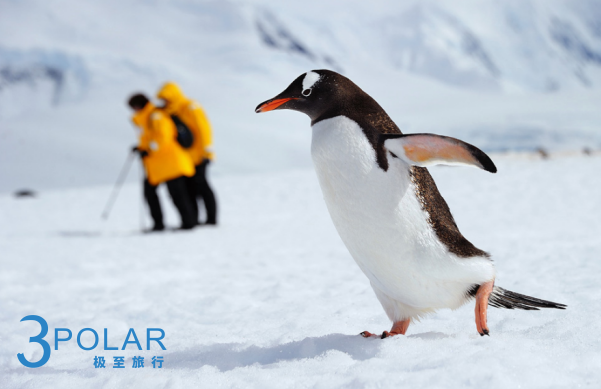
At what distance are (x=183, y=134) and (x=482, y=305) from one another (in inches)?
168

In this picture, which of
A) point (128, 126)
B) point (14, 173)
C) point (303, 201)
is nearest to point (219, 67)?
point (128, 126)

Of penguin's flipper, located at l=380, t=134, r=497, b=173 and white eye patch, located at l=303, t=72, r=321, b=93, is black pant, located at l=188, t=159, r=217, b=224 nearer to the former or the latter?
white eye patch, located at l=303, t=72, r=321, b=93

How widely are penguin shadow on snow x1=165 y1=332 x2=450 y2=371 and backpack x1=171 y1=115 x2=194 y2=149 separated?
384 centimetres

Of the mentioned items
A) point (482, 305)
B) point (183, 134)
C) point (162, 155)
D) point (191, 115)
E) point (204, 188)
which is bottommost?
point (482, 305)

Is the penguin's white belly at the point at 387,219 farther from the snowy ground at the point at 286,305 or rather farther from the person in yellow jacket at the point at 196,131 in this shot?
the person in yellow jacket at the point at 196,131

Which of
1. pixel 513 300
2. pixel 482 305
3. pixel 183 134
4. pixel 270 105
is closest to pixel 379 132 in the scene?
pixel 270 105

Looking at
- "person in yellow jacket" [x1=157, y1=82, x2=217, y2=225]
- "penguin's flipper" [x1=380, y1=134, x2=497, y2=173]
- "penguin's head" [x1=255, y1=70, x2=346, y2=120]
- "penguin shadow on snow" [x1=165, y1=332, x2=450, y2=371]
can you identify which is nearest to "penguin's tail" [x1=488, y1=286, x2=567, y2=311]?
"penguin shadow on snow" [x1=165, y1=332, x2=450, y2=371]

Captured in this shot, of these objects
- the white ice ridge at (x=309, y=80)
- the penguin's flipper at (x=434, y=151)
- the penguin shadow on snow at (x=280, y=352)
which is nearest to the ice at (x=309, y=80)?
the white ice ridge at (x=309, y=80)

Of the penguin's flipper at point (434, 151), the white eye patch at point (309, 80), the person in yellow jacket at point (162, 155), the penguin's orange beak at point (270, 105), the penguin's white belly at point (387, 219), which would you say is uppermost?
the person in yellow jacket at point (162, 155)

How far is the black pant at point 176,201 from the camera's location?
5066 millimetres

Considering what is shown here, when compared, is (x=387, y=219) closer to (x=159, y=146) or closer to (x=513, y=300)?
(x=513, y=300)

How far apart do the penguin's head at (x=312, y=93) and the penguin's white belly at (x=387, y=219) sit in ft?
0.18

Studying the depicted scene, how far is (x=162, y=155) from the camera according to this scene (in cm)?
498

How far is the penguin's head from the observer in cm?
135
